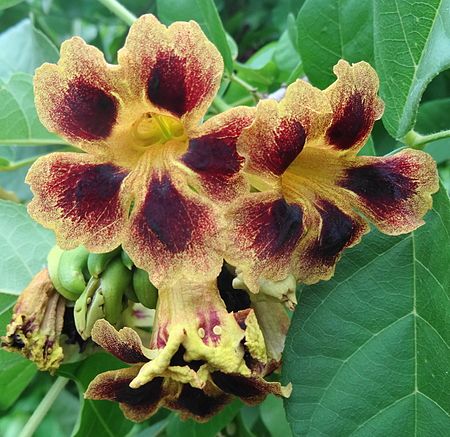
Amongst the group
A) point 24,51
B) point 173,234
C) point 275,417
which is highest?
point 173,234

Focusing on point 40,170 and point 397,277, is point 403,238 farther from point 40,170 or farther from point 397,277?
point 40,170

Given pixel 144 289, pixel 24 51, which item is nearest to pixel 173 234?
pixel 144 289

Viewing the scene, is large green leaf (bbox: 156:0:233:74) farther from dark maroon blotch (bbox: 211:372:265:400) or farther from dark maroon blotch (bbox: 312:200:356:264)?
dark maroon blotch (bbox: 211:372:265:400)

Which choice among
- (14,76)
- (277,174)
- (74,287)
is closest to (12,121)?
(14,76)

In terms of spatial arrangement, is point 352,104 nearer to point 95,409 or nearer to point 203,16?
point 203,16

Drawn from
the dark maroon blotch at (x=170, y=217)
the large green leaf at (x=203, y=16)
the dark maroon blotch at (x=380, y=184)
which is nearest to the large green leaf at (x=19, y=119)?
the large green leaf at (x=203, y=16)

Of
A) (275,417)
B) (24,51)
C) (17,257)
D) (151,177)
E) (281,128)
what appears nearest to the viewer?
(281,128)

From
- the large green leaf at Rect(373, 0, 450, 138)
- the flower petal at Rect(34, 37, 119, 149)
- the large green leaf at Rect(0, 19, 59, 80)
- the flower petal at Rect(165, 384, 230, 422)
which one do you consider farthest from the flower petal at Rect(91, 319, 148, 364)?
the large green leaf at Rect(0, 19, 59, 80)
